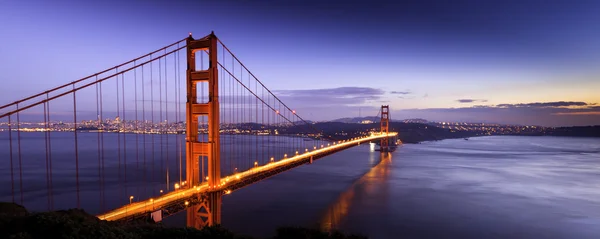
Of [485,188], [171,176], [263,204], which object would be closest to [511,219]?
[485,188]

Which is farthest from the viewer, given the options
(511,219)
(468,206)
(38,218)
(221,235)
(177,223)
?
(468,206)

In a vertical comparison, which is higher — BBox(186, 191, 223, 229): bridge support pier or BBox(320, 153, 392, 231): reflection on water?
BBox(186, 191, 223, 229): bridge support pier

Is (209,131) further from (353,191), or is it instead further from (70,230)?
(353,191)

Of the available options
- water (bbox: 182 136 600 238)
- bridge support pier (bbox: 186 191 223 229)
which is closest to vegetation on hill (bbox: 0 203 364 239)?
bridge support pier (bbox: 186 191 223 229)

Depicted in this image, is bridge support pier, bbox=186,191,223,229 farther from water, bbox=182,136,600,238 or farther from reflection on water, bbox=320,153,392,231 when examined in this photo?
reflection on water, bbox=320,153,392,231

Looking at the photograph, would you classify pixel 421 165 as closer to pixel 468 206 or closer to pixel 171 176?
pixel 468 206

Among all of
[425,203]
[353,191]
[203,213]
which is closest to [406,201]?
[425,203]

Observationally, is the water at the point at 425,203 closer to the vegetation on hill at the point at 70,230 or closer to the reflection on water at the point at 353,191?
the reflection on water at the point at 353,191
